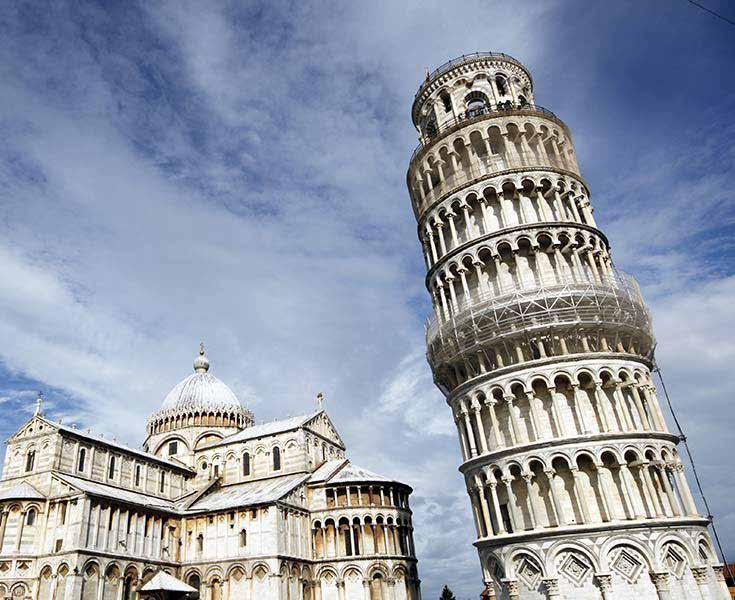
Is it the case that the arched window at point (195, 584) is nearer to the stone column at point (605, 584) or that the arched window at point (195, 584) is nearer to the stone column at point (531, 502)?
the stone column at point (531, 502)

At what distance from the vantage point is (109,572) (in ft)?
103

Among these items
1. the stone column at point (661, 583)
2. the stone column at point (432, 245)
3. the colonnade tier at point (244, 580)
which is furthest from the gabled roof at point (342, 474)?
the stone column at point (661, 583)

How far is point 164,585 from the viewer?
3238cm

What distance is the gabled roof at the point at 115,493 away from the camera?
108ft

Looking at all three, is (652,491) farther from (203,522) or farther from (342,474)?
(203,522)

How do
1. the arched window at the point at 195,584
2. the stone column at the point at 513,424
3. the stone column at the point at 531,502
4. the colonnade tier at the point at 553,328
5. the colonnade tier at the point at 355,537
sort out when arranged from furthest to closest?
the colonnade tier at the point at 355,537 < the arched window at the point at 195,584 < the colonnade tier at the point at 553,328 < the stone column at the point at 513,424 < the stone column at the point at 531,502

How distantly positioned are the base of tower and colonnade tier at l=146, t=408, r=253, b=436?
1382 inches

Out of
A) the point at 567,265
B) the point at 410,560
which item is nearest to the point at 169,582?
the point at 410,560

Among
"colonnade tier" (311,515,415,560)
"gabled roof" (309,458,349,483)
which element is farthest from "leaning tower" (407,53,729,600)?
"gabled roof" (309,458,349,483)

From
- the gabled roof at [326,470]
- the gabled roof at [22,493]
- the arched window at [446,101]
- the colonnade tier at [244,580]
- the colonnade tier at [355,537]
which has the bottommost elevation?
the colonnade tier at [244,580]

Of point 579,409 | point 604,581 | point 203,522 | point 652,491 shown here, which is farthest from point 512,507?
point 203,522

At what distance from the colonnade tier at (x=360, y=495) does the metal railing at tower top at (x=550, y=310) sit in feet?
53.9

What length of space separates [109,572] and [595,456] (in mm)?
27462

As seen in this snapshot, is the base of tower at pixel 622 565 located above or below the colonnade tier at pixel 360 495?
below
